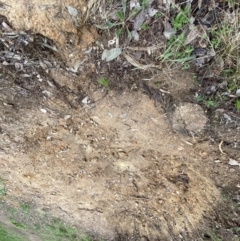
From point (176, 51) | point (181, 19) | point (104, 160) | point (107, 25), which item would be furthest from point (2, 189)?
point (181, 19)

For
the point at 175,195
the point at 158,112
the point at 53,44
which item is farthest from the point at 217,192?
the point at 53,44

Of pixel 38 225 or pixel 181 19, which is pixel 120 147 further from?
pixel 38 225

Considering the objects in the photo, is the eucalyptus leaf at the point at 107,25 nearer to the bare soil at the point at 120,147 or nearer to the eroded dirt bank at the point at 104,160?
the bare soil at the point at 120,147

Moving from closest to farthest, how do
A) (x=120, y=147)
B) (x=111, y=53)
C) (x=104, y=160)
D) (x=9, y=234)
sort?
(x=111, y=53) → (x=120, y=147) → (x=104, y=160) → (x=9, y=234)

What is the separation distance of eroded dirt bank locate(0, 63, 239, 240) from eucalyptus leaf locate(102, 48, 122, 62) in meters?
0.20

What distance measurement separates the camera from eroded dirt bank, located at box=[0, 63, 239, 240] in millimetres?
2043

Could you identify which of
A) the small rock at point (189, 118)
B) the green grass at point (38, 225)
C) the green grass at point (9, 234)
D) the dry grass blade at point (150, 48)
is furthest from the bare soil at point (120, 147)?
the green grass at point (9, 234)

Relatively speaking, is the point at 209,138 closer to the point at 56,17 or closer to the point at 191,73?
the point at 191,73

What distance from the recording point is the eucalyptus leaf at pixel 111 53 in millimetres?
1912

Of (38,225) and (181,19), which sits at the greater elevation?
(181,19)

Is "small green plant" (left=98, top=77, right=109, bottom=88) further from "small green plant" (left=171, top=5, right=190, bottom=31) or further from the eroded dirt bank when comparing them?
"small green plant" (left=171, top=5, right=190, bottom=31)

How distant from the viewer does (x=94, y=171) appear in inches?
96.9

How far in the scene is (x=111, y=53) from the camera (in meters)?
1.92

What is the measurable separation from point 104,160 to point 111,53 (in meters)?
0.82
